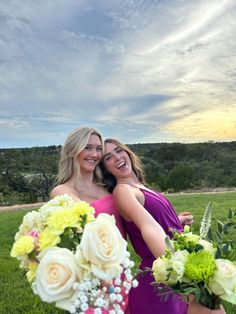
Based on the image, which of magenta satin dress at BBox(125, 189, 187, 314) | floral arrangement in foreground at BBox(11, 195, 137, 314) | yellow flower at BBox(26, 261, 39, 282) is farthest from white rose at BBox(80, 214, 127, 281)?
magenta satin dress at BBox(125, 189, 187, 314)

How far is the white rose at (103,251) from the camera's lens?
1.14 metres

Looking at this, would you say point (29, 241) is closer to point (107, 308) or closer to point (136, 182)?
point (107, 308)

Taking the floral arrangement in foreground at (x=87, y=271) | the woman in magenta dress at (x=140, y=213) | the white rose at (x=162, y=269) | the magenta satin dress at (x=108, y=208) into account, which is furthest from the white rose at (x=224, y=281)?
the magenta satin dress at (x=108, y=208)

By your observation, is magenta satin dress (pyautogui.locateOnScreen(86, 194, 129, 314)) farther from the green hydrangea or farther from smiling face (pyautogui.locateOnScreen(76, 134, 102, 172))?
the green hydrangea

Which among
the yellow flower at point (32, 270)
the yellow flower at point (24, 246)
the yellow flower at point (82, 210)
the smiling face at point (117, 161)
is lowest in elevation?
the yellow flower at point (32, 270)

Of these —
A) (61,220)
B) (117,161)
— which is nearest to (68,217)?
(61,220)

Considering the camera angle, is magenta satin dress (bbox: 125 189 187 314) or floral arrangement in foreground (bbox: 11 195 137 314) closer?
floral arrangement in foreground (bbox: 11 195 137 314)

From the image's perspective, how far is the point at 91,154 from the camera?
10.4ft

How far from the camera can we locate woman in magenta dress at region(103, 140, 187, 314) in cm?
240

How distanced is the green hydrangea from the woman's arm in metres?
0.57

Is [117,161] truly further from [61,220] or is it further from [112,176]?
[61,220]

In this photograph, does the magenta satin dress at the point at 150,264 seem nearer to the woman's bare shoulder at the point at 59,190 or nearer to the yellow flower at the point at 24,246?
the woman's bare shoulder at the point at 59,190

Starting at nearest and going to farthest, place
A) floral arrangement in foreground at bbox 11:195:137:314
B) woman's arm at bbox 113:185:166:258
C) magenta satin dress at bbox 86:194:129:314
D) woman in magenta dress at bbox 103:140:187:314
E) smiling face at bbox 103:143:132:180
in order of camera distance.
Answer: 1. floral arrangement in foreground at bbox 11:195:137:314
2. woman's arm at bbox 113:185:166:258
3. woman in magenta dress at bbox 103:140:187:314
4. magenta satin dress at bbox 86:194:129:314
5. smiling face at bbox 103:143:132:180

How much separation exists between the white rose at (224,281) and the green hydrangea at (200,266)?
0.8 inches
